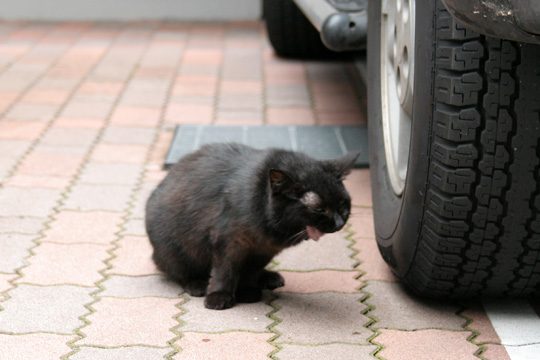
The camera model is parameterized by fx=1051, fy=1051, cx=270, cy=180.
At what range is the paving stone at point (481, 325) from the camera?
3.45 m

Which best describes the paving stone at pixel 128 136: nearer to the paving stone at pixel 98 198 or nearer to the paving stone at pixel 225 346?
the paving stone at pixel 98 198

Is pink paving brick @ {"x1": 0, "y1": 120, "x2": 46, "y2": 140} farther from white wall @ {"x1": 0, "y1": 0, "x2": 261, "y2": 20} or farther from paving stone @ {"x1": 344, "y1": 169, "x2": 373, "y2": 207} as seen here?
white wall @ {"x1": 0, "y1": 0, "x2": 261, "y2": 20}

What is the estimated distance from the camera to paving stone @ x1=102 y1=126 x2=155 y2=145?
6.04 meters

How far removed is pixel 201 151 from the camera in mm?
4035

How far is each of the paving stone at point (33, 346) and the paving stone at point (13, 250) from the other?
2.28 feet

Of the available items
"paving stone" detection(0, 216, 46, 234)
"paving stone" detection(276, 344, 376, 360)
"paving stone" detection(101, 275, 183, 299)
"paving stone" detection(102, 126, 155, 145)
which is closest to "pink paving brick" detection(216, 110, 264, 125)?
"paving stone" detection(102, 126, 155, 145)

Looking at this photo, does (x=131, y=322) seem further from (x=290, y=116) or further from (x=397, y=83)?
(x=290, y=116)

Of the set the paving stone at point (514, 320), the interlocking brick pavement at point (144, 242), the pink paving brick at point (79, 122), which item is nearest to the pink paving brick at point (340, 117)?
the interlocking brick pavement at point (144, 242)

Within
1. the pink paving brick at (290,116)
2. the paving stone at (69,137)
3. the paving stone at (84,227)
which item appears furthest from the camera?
the pink paving brick at (290,116)

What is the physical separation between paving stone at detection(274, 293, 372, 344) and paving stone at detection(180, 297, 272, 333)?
0.21ft

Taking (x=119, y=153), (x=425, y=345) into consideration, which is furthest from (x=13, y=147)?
(x=425, y=345)

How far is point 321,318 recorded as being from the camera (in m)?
3.64

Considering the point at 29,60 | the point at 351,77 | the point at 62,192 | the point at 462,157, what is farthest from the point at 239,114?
the point at 462,157

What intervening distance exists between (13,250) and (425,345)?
1.80 meters
